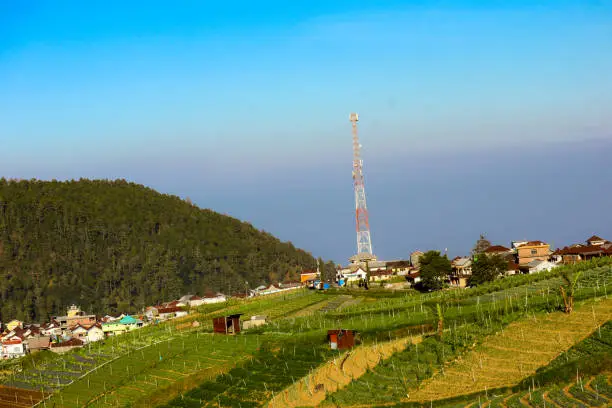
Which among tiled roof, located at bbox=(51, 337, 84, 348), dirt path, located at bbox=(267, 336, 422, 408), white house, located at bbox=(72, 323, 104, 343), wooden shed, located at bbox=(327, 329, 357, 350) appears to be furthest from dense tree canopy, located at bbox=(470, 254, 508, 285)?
white house, located at bbox=(72, 323, 104, 343)

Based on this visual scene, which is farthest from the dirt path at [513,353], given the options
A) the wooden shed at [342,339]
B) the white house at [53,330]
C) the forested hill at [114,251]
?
the forested hill at [114,251]

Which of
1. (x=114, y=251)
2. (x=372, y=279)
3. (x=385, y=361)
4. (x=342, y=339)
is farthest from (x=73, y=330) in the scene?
(x=385, y=361)

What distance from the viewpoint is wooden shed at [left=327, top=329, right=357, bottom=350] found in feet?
Answer: 155

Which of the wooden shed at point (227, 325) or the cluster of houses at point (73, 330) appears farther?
the cluster of houses at point (73, 330)

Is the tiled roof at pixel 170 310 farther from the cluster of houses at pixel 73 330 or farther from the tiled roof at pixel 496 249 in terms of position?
the tiled roof at pixel 496 249

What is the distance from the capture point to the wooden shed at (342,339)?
47178mm

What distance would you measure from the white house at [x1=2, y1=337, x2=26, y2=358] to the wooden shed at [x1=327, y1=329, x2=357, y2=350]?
174ft

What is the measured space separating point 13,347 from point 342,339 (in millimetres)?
56040

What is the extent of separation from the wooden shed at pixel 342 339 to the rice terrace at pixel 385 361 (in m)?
0.65

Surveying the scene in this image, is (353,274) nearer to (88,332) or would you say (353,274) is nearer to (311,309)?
(311,309)

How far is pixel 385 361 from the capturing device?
4031 cm

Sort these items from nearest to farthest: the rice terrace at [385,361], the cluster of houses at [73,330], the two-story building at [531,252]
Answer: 1. the rice terrace at [385,361]
2. the two-story building at [531,252]
3. the cluster of houses at [73,330]

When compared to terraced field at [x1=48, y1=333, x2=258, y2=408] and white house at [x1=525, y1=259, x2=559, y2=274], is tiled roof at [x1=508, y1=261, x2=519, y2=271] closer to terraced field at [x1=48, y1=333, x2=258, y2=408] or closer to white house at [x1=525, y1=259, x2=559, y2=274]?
white house at [x1=525, y1=259, x2=559, y2=274]

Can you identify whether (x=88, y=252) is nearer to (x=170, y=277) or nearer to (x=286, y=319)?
(x=170, y=277)
